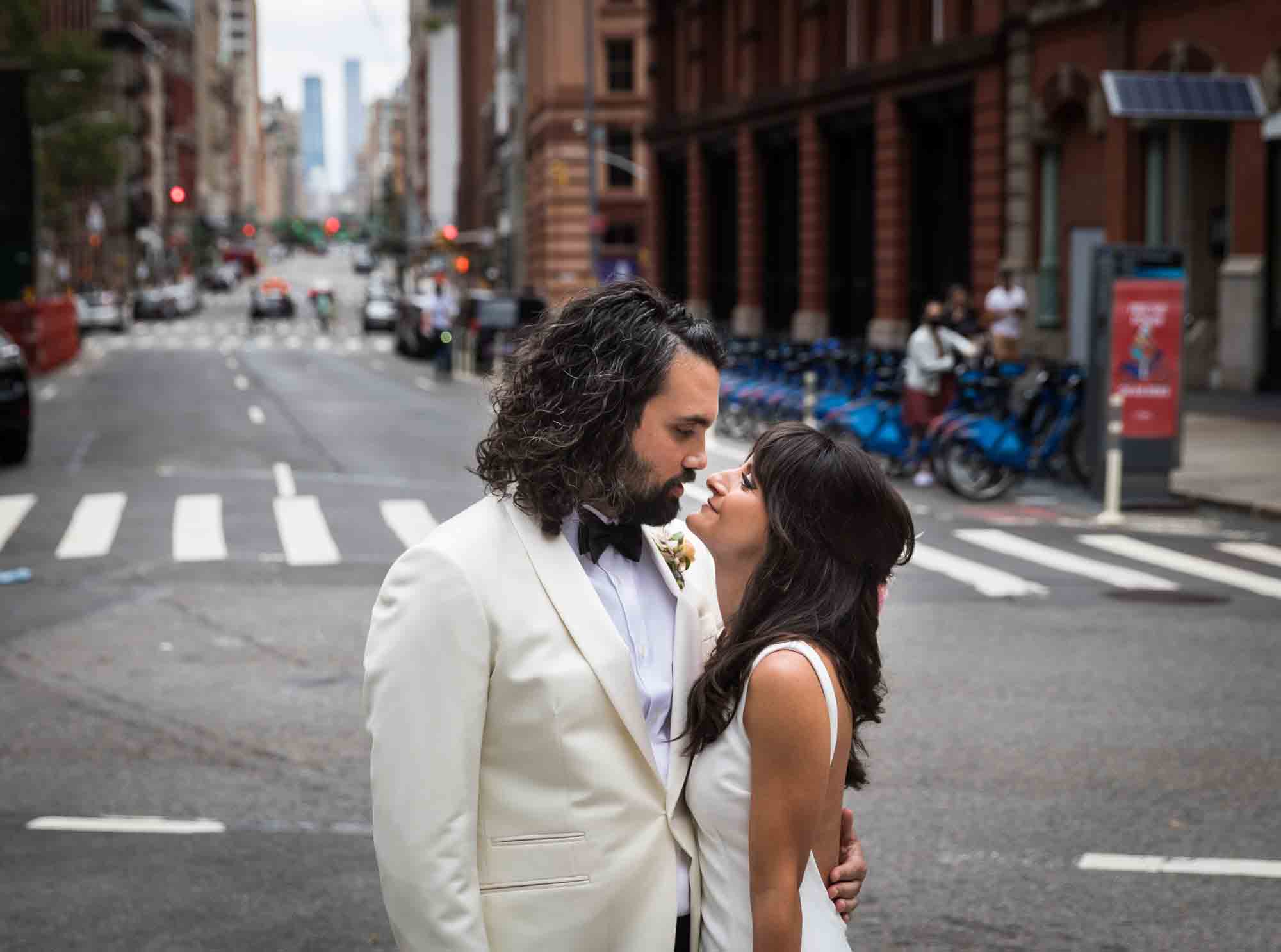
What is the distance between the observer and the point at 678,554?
10.4ft

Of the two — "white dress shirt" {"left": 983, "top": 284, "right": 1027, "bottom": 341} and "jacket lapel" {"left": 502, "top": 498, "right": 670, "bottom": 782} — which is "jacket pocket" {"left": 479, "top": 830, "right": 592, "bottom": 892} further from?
"white dress shirt" {"left": 983, "top": 284, "right": 1027, "bottom": 341}

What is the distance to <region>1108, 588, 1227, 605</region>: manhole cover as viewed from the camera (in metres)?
12.5

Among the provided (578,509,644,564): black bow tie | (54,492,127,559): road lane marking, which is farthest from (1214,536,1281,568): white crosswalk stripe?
(578,509,644,564): black bow tie

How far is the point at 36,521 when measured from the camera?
55.4 ft

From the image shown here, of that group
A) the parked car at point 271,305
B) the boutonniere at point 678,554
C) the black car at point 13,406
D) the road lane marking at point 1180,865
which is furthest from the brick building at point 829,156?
the parked car at point 271,305

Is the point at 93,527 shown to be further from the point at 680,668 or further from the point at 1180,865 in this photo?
the point at 680,668

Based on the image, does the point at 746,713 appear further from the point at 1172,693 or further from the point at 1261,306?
the point at 1261,306

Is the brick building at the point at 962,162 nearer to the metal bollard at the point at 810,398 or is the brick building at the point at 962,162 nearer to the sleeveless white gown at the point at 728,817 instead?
the metal bollard at the point at 810,398

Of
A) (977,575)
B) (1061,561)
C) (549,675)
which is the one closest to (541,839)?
(549,675)

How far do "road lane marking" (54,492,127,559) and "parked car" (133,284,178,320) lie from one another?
7589cm

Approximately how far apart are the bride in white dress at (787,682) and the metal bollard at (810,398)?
60.7 feet

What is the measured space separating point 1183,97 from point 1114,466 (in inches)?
449

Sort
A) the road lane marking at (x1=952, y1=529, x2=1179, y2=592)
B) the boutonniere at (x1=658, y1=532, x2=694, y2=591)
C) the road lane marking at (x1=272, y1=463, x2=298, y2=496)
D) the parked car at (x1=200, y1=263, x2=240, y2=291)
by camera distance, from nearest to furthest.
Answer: the boutonniere at (x1=658, y1=532, x2=694, y2=591) < the road lane marking at (x1=952, y1=529, x2=1179, y2=592) < the road lane marking at (x1=272, y1=463, x2=298, y2=496) < the parked car at (x1=200, y1=263, x2=240, y2=291)

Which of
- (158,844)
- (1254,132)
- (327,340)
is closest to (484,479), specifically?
(158,844)
